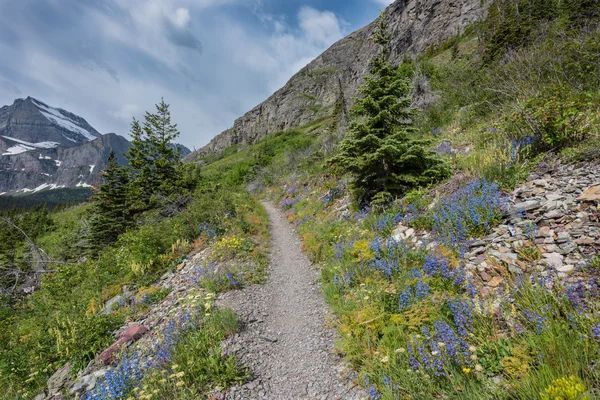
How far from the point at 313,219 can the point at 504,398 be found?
9.92 meters

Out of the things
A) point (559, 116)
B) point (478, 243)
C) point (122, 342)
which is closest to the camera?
point (478, 243)

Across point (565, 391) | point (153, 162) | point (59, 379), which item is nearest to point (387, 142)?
point (565, 391)

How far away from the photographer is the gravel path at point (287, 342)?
12.8 ft

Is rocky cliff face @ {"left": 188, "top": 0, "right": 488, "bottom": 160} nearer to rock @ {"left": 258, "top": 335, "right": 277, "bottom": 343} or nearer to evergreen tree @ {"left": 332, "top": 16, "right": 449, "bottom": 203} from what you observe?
evergreen tree @ {"left": 332, "top": 16, "right": 449, "bottom": 203}

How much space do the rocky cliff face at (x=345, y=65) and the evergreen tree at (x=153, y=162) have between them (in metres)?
20.6

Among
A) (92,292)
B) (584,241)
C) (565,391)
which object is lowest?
(584,241)

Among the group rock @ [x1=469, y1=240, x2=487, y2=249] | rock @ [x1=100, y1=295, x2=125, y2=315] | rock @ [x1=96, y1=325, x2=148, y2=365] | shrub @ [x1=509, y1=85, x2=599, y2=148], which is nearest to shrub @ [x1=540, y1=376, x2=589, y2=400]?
rock @ [x1=469, y1=240, x2=487, y2=249]

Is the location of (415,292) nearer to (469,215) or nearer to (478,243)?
(478,243)

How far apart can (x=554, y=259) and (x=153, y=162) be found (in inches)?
827

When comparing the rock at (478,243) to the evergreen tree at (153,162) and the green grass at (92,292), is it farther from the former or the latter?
the evergreen tree at (153,162)

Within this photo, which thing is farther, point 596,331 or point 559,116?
point 559,116

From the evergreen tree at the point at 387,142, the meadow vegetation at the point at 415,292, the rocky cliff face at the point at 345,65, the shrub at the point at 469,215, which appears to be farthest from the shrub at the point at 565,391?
the rocky cliff face at the point at 345,65

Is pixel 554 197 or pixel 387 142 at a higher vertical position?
pixel 387 142

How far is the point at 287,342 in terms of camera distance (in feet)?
16.5
